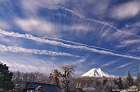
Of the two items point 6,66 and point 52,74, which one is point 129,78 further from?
point 6,66

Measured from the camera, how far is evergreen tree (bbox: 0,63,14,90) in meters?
46.8

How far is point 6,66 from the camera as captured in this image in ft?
163

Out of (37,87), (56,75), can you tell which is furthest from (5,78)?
(56,75)

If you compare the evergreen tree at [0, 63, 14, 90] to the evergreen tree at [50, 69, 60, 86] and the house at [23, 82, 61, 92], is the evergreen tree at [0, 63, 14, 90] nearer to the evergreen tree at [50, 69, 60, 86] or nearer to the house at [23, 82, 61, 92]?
the house at [23, 82, 61, 92]

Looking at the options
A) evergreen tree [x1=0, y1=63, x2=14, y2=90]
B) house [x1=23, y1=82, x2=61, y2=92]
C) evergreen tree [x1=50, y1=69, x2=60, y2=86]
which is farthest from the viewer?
evergreen tree [x1=50, y1=69, x2=60, y2=86]

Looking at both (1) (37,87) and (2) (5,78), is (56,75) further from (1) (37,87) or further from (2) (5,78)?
(2) (5,78)

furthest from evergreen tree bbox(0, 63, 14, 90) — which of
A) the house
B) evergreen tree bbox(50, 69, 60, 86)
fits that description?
evergreen tree bbox(50, 69, 60, 86)

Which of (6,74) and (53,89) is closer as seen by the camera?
(6,74)

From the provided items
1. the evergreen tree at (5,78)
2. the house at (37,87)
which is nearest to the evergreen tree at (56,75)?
the house at (37,87)

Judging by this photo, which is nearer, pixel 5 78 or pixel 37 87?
pixel 5 78

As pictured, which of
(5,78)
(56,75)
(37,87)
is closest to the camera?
(5,78)

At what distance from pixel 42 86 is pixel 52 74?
22.1 meters

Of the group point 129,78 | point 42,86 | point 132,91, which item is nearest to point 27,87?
point 42,86

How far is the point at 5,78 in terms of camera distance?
47688 millimetres
